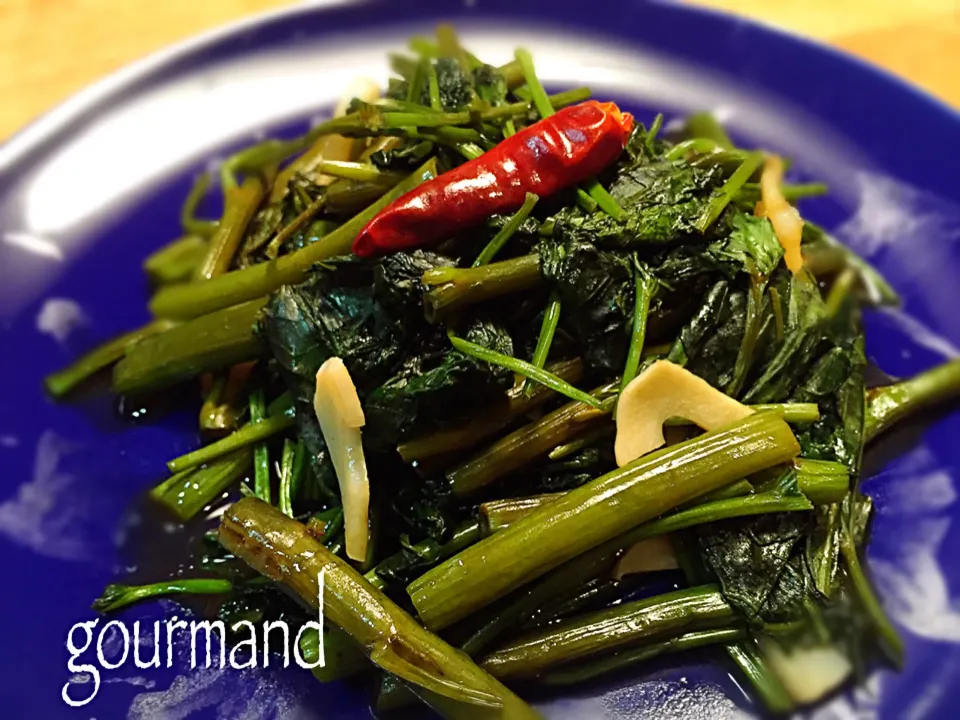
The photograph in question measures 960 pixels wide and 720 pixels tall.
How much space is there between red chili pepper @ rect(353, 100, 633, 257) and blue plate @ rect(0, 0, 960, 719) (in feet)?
3.75

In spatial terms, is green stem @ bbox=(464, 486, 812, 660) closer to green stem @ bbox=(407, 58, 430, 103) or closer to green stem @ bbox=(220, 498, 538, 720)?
green stem @ bbox=(220, 498, 538, 720)

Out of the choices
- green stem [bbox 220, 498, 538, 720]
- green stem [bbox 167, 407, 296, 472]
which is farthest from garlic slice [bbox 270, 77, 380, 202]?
green stem [bbox 220, 498, 538, 720]

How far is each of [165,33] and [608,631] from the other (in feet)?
13.2

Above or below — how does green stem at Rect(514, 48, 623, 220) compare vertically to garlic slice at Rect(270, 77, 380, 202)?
below

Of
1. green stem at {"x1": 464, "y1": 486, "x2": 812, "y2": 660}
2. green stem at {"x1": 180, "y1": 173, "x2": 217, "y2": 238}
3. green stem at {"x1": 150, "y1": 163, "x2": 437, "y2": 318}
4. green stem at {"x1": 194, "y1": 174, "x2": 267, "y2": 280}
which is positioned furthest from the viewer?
green stem at {"x1": 180, "y1": 173, "x2": 217, "y2": 238}

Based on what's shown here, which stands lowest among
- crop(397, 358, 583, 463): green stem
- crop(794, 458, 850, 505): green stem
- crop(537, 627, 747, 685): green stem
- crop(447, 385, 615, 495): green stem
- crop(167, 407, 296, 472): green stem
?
crop(537, 627, 747, 685): green stem

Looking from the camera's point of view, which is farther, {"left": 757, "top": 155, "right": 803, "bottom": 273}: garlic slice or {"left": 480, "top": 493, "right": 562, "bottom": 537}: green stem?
{"left": 757, "top": 155, "right": 803, "bottom": 273}: garlic slice

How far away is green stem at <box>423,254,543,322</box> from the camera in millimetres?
2195

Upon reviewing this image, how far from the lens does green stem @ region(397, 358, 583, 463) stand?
7.56 ft

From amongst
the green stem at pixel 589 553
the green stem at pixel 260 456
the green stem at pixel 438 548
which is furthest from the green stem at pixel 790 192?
the green stem at pixel 260 456

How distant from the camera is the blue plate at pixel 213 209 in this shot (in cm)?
226

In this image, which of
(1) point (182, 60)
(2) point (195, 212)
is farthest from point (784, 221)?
(1) point (182, 60)

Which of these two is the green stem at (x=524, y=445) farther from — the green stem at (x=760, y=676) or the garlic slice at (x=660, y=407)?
the green stem at (x=760, y=676)

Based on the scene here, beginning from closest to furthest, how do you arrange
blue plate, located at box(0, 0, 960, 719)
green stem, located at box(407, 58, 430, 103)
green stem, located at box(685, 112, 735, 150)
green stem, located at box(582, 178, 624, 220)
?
blue plate, located at box(0, 0, 960, 719) < green stem, located at box(582, 178, 624, 220) < green stem, located at box(407, 58, 430, 103) < green stem, located at box(685, 112, 735, 150)
